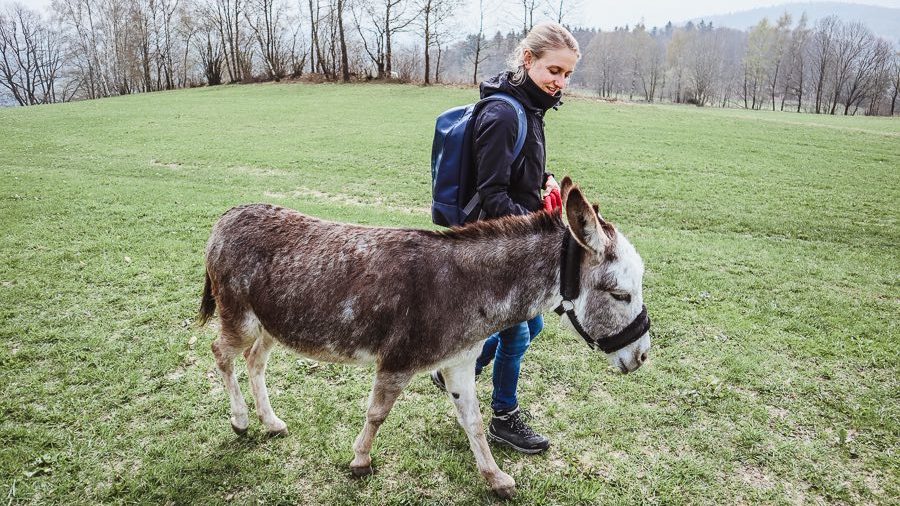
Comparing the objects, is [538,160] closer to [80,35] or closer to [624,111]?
[624,111]

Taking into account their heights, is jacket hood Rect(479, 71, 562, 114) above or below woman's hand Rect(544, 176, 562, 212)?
above

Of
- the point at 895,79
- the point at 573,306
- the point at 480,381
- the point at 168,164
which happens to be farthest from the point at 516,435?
the point at 895,79

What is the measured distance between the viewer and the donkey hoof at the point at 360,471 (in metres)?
3.84

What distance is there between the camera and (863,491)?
3.83m

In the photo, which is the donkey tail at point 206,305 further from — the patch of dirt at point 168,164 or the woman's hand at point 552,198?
the patch of dirt at point 168,164

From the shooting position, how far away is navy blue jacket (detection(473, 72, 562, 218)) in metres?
3.20

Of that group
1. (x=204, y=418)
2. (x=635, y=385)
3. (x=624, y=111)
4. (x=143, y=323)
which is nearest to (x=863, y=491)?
(x=635, y=385)

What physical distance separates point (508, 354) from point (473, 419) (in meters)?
0.59

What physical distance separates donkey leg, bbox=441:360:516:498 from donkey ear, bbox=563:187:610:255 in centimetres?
128

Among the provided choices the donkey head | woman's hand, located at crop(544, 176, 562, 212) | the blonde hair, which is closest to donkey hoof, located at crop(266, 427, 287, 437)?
the donkey head

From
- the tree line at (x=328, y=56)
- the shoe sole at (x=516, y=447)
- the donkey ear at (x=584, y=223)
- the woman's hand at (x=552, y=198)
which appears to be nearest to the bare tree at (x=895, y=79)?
the tree line at (x=328, y=56)

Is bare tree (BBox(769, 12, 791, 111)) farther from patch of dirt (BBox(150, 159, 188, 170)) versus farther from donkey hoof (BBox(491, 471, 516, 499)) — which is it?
donkey hoof (BBox(491, 471, 516, 499))

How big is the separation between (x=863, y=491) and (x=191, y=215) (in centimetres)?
1164

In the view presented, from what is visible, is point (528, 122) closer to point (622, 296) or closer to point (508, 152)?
point (508, 152)
